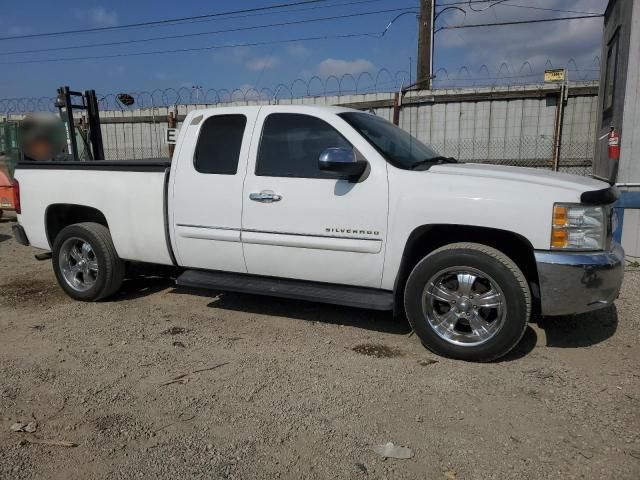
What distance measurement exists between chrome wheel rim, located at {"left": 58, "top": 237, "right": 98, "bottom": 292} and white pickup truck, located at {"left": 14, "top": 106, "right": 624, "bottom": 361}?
0.14 feet

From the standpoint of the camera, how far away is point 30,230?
5.87 meters

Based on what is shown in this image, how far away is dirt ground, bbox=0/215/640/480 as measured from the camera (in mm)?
2812

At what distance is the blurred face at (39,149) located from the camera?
12609 millimetres

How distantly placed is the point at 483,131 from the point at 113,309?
353 inches

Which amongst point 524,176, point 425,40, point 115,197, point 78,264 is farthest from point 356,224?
point 425,40

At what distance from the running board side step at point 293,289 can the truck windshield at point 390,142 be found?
1.04m

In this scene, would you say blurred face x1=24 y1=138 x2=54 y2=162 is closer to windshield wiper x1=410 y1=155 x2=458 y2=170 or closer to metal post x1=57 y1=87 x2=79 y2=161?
metal post x1=57 y1=87 x2=79 y2=161

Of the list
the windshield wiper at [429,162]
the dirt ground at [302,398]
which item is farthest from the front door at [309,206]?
the dirt ground at [302,398]

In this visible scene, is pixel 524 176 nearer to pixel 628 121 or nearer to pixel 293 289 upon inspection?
pixel 293 289

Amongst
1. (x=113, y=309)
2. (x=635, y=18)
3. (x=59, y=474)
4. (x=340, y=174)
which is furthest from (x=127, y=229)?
(x=635, y=18)

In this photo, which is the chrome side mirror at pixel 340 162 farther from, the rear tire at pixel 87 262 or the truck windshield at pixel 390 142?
the rear tire at pixel 87 262

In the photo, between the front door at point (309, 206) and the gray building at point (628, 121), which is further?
the gray building at point (628, 121)

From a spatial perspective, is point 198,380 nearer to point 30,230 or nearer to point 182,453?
point 182,453

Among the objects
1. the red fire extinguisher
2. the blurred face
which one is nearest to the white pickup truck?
the red fire extinguisher
